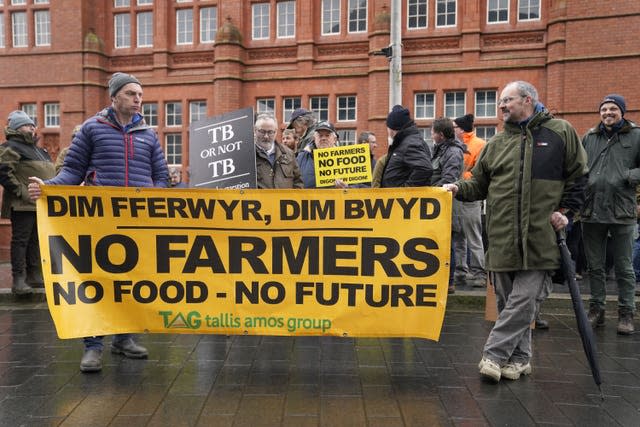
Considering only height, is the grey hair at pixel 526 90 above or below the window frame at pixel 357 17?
below

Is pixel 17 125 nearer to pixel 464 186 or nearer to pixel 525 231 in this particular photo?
pixel 464 186

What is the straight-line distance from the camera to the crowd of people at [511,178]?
411 cm

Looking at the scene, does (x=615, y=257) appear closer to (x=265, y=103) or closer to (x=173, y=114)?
(x=265, y=103)

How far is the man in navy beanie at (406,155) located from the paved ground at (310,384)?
1589 millimetres

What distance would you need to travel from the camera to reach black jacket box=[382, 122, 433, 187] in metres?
5.82

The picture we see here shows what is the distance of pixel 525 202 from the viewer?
4.09 m

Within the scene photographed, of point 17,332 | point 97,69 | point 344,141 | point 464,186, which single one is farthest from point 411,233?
point 97,69

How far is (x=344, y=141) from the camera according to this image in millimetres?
18625

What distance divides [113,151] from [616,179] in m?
4.69

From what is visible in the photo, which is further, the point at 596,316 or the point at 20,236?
the point at 20,236

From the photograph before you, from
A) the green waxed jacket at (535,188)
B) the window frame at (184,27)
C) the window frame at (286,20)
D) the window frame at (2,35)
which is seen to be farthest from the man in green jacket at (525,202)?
the window frame at (2,35)

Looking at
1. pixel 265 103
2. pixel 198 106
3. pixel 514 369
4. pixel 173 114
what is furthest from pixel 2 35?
pixel 514 369

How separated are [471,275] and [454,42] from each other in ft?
Result: 37.6

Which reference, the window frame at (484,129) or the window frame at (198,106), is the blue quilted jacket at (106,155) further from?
the window frame at (198,106)
